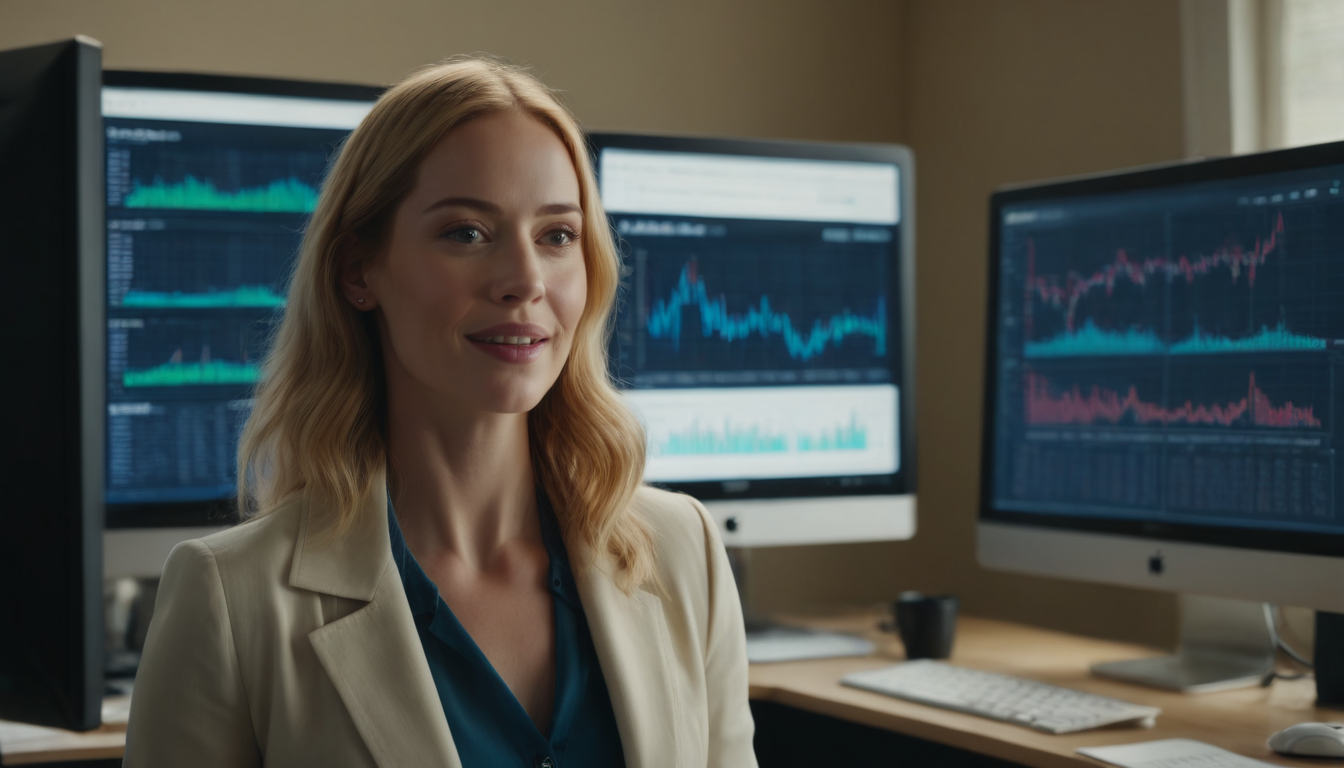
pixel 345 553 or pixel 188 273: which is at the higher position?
pixel 188 273

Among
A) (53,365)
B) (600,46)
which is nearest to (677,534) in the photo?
(53,365)

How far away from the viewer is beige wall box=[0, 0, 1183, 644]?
2.04 meters

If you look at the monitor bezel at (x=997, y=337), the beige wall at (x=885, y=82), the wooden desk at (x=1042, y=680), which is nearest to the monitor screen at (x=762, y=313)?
the monitor bezel at (x=997, y=337)

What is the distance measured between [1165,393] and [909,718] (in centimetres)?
57

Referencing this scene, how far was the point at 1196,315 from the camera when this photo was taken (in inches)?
64.7

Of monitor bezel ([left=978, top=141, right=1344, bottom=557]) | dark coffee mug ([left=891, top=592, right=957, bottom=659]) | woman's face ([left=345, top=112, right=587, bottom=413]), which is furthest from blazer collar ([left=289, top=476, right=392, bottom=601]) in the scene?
monitor bezel ([left=978, top=141, right=1344, bottom=557])

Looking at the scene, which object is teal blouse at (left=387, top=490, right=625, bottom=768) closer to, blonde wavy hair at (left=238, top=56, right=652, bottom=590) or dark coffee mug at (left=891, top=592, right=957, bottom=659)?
blonde wavy hair at (left=238, top=56, right=652, bottom=590)

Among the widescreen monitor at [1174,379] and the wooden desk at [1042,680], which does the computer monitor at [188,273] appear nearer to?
the wooden desk at [1042,680]

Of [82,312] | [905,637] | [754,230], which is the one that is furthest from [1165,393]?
[82,312]

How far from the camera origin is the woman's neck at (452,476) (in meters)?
1.17

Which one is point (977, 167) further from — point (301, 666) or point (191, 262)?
point (301, 666)

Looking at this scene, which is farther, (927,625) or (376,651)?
(927,625)

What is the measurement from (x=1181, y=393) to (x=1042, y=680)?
1.38ft

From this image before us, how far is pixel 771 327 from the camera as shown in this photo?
194cm
